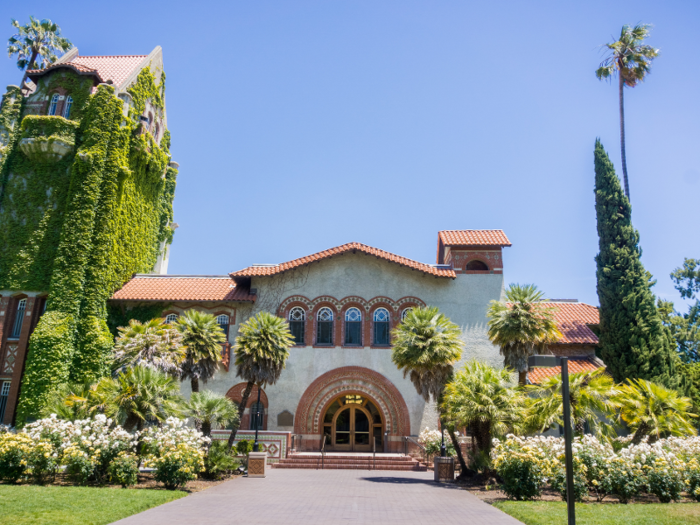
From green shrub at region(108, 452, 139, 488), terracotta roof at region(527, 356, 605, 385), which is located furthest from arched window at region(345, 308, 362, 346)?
green shrub at region(108, 452, 139, 488)

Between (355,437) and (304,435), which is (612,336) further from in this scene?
(304,435)

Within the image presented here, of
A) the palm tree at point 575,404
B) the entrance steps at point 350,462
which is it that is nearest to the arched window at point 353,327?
the entrance steps at point 350,462

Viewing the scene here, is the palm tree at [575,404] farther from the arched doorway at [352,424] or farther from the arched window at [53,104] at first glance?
the arched window at [53,104]

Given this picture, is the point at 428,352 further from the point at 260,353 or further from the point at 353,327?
the point at 353,327

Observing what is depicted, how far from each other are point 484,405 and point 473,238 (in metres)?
13.5

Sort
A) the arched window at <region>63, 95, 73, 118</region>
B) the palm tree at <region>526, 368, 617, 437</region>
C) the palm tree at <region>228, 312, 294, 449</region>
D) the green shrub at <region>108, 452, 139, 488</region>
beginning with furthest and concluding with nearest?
the arched window at <region>63, 95, 73, 118</region> → the palm tree at <region>228, 312, 294, 449</region> → the palm tree at <region>526, 368, 617, 437</region> → the green shrub at <region>108, 452, 139, 488</region>

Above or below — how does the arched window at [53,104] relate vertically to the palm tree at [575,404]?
above

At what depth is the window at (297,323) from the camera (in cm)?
2848

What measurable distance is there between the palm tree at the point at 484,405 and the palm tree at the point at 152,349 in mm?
11476

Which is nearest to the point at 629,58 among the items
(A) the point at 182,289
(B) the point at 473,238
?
(B) the point at 473,238

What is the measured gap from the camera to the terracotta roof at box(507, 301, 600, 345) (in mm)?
29123

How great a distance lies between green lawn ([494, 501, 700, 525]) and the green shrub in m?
11.0

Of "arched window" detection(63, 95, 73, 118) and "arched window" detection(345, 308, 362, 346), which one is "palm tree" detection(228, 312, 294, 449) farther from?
"arched window" detection(63, 95, 73, 118)

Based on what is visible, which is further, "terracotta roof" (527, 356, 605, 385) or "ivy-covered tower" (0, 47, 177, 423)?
"terracotta roof" (527, 356, 605, 385)
